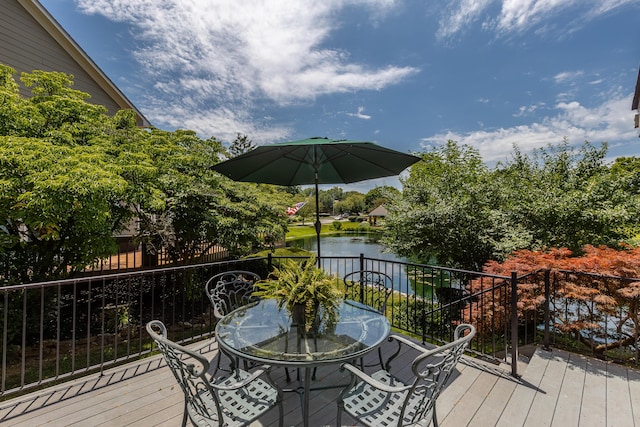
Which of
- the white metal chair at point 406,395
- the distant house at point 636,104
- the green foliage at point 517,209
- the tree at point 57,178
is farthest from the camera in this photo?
the distant house at point 636,104

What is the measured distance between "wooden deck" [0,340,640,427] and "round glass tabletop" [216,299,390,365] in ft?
1.95

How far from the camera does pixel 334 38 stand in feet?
22.9

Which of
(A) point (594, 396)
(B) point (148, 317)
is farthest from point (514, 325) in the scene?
(B) point (148, 317)

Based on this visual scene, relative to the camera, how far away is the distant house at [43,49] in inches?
259

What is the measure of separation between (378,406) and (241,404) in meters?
0.79

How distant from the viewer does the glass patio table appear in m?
1.68

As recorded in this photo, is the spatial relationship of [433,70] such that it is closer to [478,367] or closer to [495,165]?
[495,165]

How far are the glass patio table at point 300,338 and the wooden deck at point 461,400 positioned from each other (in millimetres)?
591

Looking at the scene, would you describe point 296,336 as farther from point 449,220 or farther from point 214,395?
point 449,220

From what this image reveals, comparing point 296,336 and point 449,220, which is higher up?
point 449,220

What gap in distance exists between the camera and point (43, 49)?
7281 mm

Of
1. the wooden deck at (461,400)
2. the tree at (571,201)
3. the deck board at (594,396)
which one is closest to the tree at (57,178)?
the wooden deck at (461,400)

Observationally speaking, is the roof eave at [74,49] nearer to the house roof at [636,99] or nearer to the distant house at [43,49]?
the distant house at [43,49]

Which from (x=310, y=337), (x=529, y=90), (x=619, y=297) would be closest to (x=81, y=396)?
(x=310, y=337)
